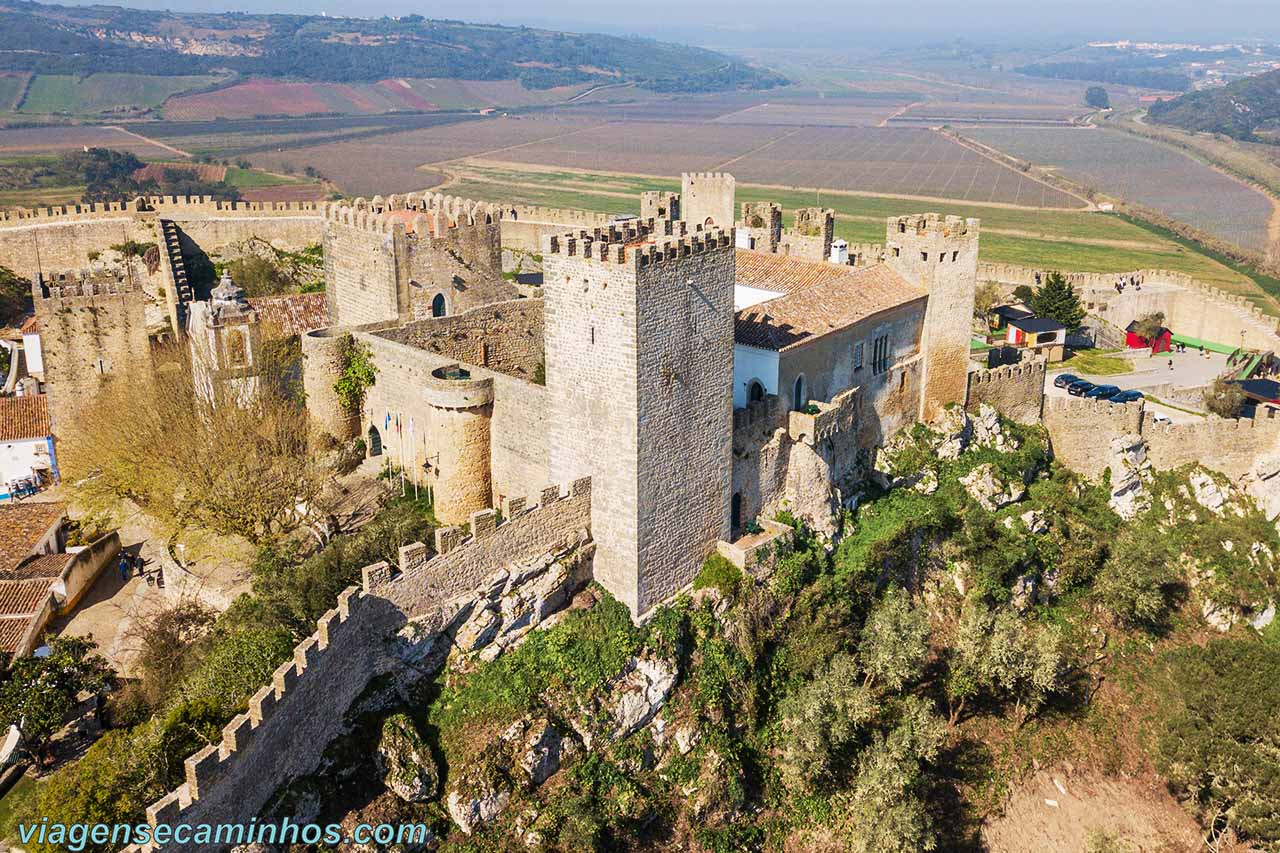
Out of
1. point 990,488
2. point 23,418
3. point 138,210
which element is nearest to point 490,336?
point 23,418

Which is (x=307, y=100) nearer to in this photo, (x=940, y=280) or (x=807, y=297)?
(x=940, y=280)

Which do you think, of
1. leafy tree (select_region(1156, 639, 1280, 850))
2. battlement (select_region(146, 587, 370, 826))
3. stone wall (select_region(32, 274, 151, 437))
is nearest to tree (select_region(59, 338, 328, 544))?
stone wall (select_region(32, 274, 151, 437))

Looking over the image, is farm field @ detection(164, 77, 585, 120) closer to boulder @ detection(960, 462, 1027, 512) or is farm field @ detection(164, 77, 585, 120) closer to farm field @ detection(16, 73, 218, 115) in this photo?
farm field @ detection(16, 73, 218, 115)

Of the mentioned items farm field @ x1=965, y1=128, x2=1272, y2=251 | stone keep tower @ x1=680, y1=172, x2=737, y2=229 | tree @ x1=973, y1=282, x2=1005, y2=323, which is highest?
stone keep tower @ x1=680, y1=172, x2=737, y2=229

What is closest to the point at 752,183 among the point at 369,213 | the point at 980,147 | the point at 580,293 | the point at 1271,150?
the point at 980,147

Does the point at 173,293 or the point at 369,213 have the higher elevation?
the point at 369,213

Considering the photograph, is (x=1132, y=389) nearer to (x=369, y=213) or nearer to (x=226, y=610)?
(x=369, y=213)
